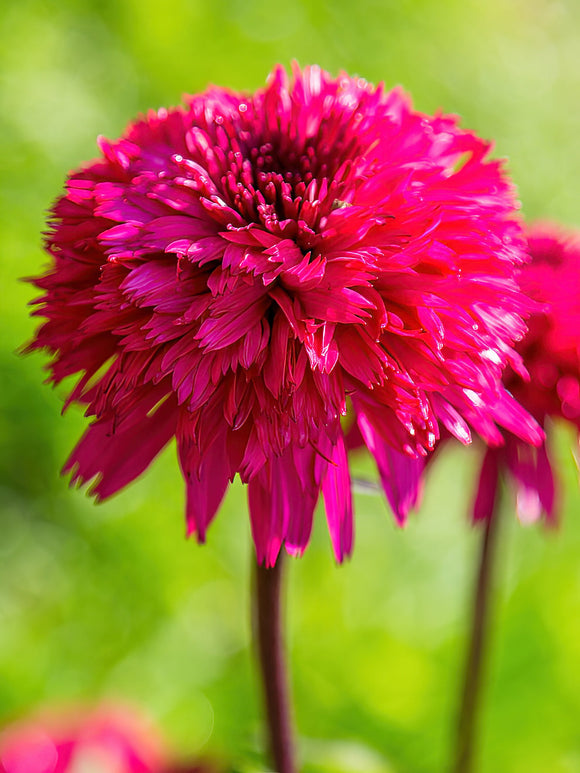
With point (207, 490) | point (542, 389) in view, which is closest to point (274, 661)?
point (207, 490)

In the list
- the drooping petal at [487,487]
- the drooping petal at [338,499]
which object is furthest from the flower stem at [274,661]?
the drooping petal at [487,487]

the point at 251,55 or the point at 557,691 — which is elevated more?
the point at 251,55

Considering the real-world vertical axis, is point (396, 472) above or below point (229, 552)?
above

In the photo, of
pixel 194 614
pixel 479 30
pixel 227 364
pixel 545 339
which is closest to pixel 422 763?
pixel 194 614

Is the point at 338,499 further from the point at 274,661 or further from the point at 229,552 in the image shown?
the point at 229,552

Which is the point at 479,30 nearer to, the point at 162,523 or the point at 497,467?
the point at 162,523

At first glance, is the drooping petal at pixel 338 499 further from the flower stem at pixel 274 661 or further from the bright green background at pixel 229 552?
the bright green background at pixel 229 552

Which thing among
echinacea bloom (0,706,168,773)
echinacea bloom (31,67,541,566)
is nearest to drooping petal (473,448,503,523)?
echinacea bloom (31,67,541,566)
